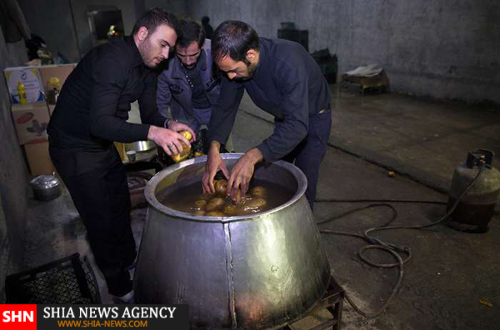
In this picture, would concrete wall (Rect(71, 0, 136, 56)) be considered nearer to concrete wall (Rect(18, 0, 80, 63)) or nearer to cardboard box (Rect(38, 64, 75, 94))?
concrete wall (Rect(18, 0, 80, 63))

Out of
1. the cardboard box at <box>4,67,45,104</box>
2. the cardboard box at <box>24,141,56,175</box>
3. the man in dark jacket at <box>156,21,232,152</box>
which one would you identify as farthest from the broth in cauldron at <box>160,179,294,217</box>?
the cardboard box at <box>4,67,45,104</box>

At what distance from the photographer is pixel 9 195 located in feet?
9.61

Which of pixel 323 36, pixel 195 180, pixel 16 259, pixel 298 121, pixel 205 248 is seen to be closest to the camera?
pixel 205 248

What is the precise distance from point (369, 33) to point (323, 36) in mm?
1642

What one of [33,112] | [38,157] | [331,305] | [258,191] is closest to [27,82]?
[33,112]

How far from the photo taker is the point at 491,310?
2.20m

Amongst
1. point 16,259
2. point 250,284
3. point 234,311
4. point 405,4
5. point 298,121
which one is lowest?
point 16,259

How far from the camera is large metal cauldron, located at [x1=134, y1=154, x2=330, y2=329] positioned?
1.37 meters

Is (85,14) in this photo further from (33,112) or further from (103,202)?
(103,202)

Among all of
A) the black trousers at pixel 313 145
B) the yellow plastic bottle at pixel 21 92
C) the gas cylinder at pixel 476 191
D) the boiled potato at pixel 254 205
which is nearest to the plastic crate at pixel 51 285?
the boiled potato at pixel 254 205

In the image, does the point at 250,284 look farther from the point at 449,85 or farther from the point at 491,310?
the point at 449,85

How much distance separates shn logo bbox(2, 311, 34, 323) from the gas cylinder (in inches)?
121

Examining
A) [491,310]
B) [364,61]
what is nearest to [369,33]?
[364,61]

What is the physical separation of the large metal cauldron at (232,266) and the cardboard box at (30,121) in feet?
11.3
